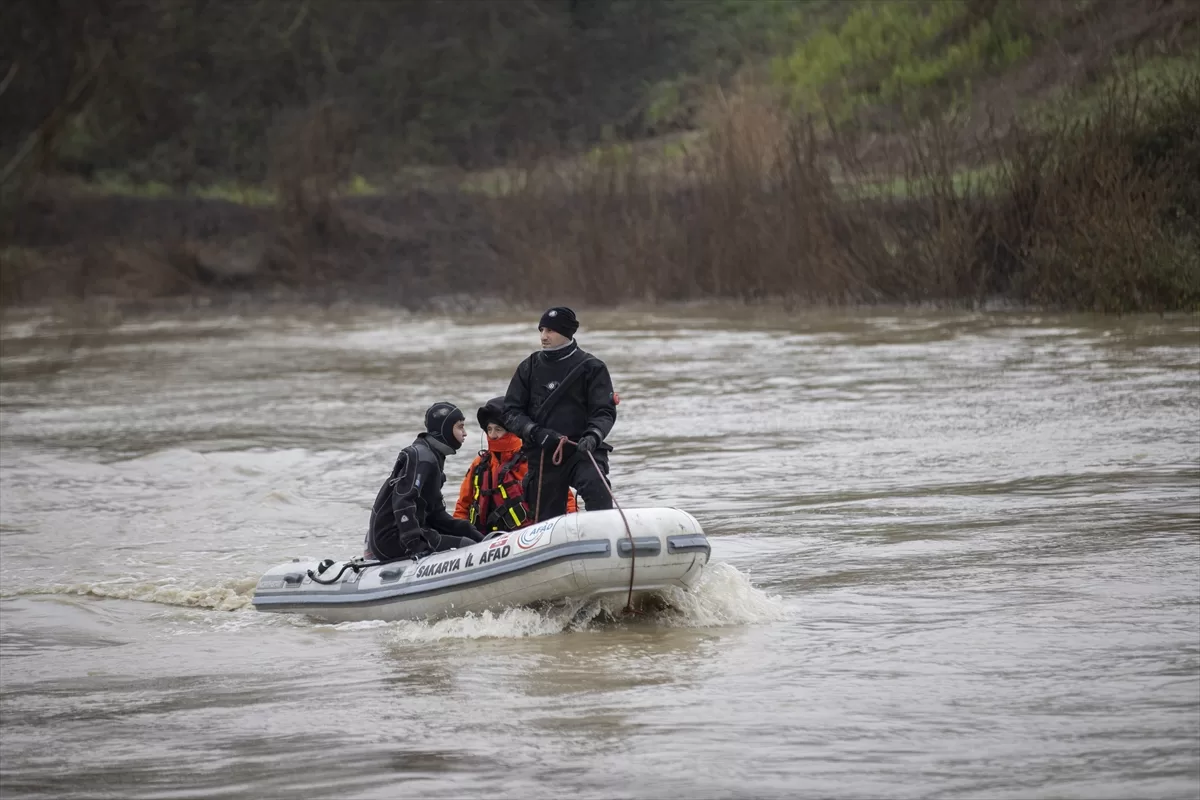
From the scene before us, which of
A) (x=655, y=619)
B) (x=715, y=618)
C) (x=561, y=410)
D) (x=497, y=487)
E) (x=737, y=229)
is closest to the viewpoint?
(x=715, y=618)

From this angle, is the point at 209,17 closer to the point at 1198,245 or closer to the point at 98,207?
the point at 98,207

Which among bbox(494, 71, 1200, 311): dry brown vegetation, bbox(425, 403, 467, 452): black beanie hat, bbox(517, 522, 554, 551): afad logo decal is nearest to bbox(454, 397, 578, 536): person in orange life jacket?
bbox(425, 403, 467, 452): black beanie hat

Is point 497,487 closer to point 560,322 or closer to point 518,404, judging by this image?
point 518,404

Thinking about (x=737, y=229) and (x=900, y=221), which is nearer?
(x=900, y=221)

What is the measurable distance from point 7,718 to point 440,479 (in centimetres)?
268

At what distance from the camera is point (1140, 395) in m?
17.3

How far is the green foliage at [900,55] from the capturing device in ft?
134

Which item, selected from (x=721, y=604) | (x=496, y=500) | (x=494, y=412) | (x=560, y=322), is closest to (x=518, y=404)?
(x=494, y=412)

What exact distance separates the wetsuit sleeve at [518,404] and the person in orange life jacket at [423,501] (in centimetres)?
25

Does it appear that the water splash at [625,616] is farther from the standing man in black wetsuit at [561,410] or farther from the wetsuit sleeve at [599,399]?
the wetsuit sleeve at [599,399]

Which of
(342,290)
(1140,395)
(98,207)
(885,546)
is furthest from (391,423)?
(98,207)

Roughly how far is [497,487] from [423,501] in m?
0.55

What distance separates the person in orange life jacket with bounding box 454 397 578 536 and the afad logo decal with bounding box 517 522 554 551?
29.6 inches

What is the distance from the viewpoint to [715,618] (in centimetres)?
945
